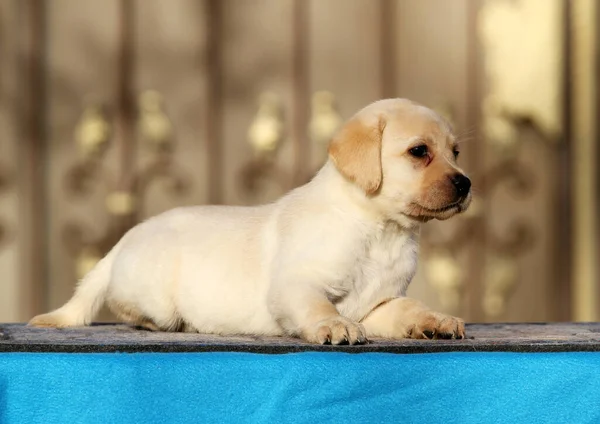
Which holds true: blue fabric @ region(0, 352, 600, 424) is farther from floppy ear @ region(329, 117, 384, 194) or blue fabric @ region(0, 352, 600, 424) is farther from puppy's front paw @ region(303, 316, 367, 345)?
floppy ear @ region(329, 117, 384, 194)

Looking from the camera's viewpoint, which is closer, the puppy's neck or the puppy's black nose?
the puppy's black nose

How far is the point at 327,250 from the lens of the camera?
2930 mm

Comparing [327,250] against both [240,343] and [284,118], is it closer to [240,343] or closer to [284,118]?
[240,343]

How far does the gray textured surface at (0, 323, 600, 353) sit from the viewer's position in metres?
2.40

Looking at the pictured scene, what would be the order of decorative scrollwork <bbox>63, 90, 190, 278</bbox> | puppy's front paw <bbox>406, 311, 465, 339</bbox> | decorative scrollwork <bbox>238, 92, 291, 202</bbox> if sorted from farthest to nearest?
decorative scrollwork <bbox>238, 92, 291, 202</bbox> < decorative scrollwork <bbox>63, 90, 190, 278</bbox> < puppy's front paw <bbox>406, 311, 465, 339</bbox>

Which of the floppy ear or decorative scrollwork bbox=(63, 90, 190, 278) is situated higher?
the floppy ear

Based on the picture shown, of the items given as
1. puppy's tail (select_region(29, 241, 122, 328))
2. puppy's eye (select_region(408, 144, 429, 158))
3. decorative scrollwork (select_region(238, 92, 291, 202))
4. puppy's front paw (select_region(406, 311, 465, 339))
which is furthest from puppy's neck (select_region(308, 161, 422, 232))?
decorative scrollwork (select_region(238, 92, 291, 202))

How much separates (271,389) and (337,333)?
0.30 metres

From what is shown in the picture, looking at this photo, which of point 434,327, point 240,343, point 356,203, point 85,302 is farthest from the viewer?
point 85,302

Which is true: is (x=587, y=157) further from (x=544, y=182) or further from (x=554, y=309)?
(x=554, y=309)

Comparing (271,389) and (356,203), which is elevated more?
(356,203)

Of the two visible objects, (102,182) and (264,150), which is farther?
(264,150)

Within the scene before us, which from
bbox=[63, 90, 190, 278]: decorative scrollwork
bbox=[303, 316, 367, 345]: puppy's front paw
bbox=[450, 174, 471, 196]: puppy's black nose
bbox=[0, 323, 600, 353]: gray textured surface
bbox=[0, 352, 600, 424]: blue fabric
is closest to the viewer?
bbox=[0, 352, 600, 424]: blue fabric

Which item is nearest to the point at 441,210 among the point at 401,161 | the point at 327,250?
the point at 401,161
